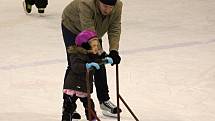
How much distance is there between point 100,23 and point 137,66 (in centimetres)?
169

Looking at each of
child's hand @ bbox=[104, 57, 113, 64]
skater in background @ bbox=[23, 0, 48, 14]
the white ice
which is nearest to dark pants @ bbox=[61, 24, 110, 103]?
the white ice

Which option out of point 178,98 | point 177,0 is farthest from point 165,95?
point 177,0

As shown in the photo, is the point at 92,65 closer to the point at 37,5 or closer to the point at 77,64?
the point at 77,64

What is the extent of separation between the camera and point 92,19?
2.91 metres

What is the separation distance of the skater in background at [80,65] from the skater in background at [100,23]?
62mm

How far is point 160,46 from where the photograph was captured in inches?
214

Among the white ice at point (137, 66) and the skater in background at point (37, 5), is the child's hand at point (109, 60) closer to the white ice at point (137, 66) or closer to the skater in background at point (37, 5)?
the white ice at point (137, 66)

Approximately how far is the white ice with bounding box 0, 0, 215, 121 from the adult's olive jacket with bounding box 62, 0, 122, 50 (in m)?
0.59

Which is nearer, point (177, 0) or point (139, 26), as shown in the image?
point (139, 26)

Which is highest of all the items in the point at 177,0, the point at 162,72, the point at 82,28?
the point at 82,28

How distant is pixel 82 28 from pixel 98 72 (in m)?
0.41

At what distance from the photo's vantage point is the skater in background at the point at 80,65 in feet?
8.98

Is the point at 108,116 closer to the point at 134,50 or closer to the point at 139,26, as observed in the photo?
the point at 134,50

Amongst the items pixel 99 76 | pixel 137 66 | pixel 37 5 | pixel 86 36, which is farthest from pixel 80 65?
pixel 37 5
